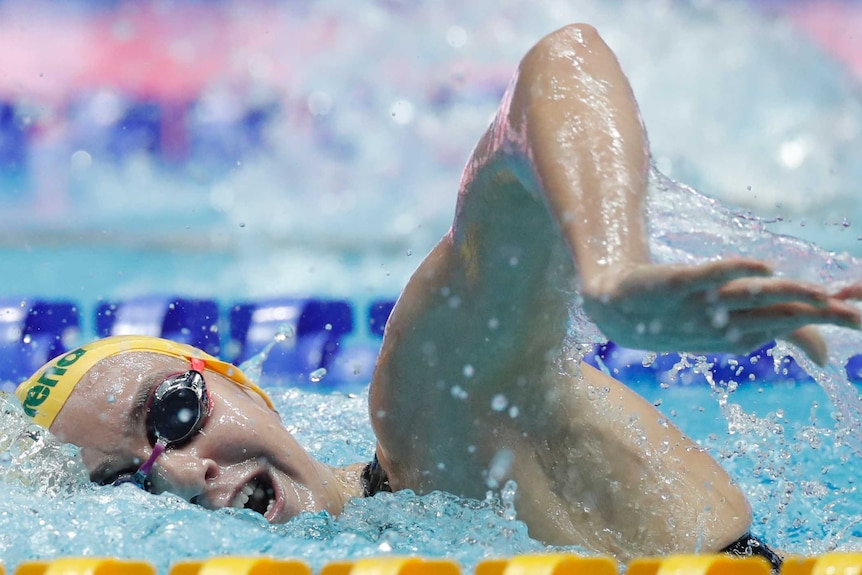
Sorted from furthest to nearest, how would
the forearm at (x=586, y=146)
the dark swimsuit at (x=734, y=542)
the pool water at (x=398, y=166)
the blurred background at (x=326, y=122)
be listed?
the blurred background at (x=326, y=122)
the pool water at (x=398, y=166)
the dark swimsuit at (x=734, y=542)
the forearm at (x=586, y=146)

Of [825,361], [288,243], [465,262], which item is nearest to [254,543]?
[465,262]

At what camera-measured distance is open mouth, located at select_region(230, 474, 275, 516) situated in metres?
1.47

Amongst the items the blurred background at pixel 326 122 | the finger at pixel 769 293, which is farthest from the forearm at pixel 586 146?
the blurred background at pixel 326 122

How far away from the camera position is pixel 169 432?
4.72 ft

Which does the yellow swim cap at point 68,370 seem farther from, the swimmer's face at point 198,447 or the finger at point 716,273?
the finger at point 716,273

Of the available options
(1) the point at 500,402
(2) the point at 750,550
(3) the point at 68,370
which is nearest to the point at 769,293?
(1) the point at 500,402

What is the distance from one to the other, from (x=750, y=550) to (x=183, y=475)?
32.9 inches

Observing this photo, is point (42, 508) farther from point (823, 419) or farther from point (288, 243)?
point (288, 243)

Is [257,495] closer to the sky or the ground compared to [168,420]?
closer to the ground

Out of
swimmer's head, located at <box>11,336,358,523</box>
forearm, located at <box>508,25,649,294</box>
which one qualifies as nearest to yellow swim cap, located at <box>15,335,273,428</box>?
swimmer's head, located at <box>11,336,358,523</box>

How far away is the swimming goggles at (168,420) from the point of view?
1429mm

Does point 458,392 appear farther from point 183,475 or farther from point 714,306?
point 714,306

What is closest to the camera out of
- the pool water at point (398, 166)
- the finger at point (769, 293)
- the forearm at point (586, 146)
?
the finger at point (769, 293)

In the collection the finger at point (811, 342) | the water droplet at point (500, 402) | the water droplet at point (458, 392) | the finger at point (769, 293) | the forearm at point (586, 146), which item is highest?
the forearm at point (586, 146)
